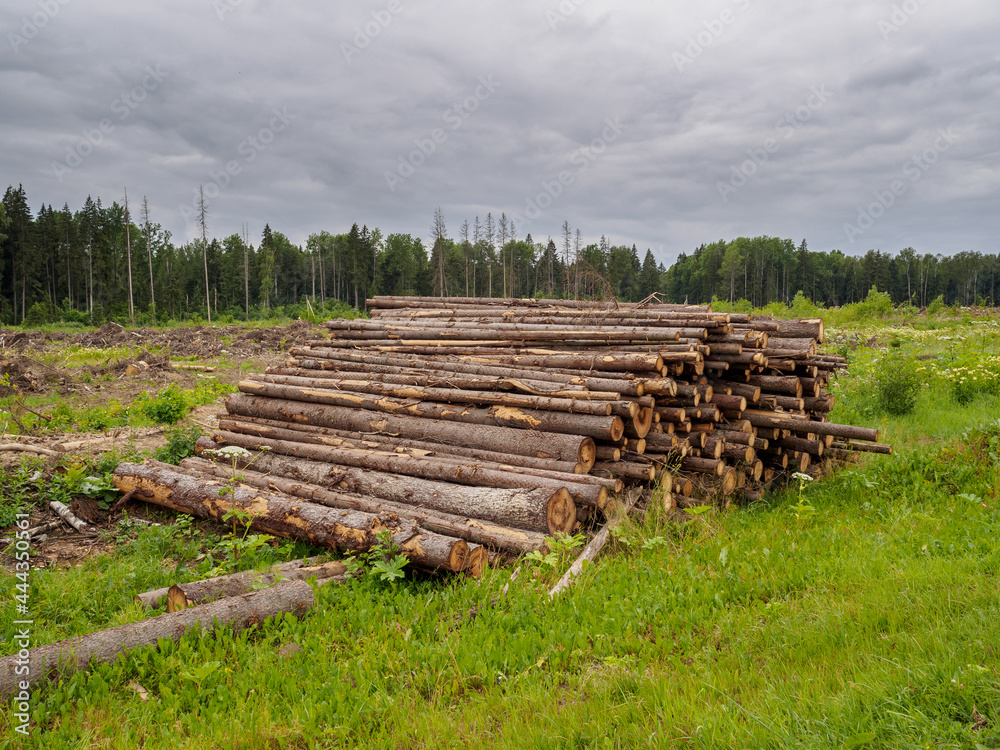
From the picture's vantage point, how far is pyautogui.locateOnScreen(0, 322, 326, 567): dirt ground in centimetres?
689

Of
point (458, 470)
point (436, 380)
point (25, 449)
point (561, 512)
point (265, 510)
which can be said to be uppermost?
point (436, 380)

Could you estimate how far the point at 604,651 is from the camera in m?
4.12

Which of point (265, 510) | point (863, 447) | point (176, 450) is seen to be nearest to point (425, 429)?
point (265, 510)

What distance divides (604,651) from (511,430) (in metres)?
3.50

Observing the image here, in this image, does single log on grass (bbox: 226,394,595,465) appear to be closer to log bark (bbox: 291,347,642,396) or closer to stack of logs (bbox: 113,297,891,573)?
stack of logs (bbox: 113,297,891,573)

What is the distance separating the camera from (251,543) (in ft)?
18.4

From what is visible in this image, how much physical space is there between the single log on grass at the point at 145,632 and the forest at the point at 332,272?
36377mm

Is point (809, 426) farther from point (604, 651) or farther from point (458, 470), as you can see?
point (604, 651)

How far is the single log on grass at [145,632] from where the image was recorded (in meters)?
3.80

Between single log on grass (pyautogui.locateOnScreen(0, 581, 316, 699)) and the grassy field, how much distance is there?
0.33 feet

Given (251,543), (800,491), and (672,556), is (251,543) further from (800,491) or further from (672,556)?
(800,491)

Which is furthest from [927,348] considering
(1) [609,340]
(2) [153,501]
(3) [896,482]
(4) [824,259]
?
(4) [824,259]

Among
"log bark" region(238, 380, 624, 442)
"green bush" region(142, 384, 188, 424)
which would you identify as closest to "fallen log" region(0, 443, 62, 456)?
"log bark" region(238, 380, 624, 442)

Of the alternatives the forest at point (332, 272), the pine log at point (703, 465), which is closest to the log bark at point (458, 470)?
the pine log at point (703, 465)
